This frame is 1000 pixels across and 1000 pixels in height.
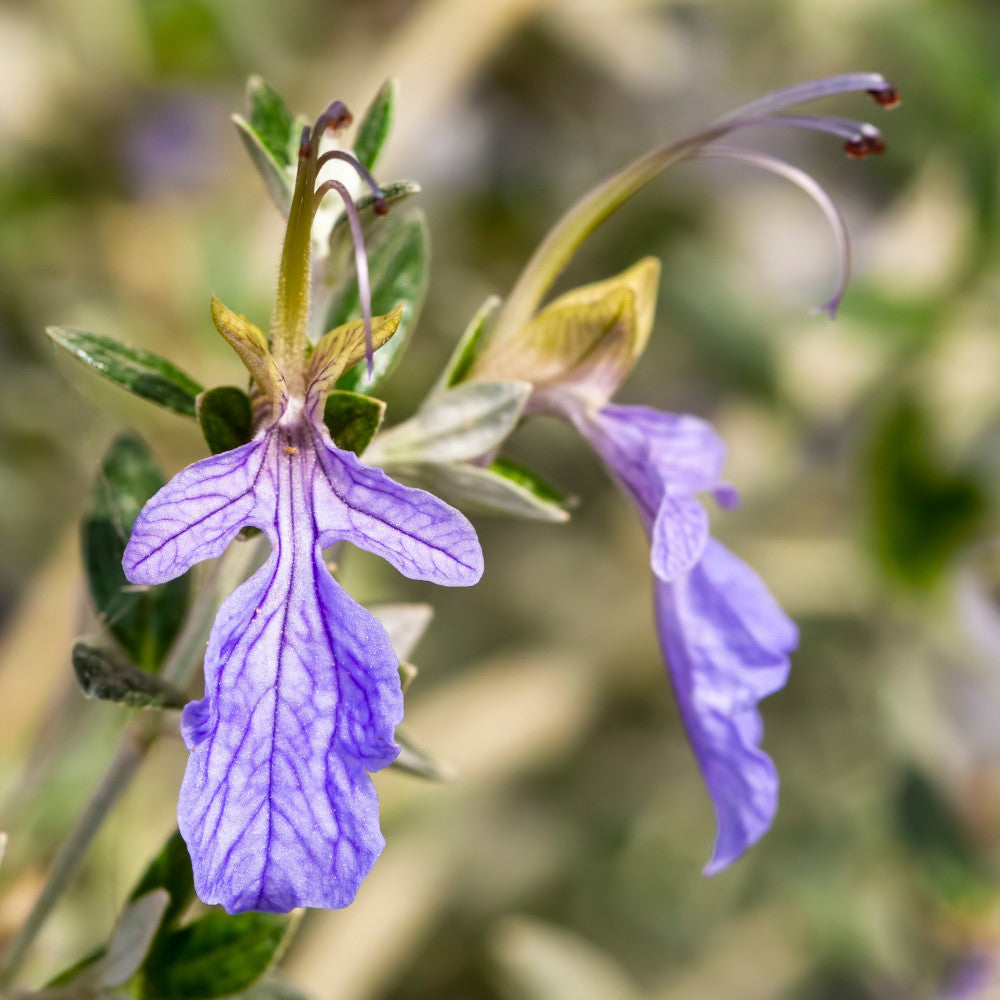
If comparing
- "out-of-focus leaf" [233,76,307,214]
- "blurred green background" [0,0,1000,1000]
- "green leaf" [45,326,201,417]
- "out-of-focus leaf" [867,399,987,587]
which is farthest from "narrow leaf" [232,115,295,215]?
"out-of-focus leaf" [867,399,987,587]

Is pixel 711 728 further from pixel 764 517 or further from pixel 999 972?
pixel 764 517

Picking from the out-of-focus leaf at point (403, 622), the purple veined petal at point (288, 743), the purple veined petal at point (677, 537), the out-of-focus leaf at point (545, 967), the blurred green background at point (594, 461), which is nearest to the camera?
the purple veined petal at point (288, 743)

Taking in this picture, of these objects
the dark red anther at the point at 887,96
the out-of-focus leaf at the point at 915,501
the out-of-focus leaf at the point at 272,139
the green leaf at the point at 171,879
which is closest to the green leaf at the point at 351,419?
the out-of-focus leaf at the point at 272,139

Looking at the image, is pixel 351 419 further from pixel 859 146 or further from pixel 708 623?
pixel 859 146

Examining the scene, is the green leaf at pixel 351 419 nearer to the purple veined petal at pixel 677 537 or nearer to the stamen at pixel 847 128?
the purple veined petal at pixel 677 537

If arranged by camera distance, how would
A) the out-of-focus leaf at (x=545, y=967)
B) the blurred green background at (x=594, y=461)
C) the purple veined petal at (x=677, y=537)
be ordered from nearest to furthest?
the purple veined petal at (x=677, y=537), the out-of-focus leaf at (x=545, y=967), the blurred green background at (x=594, y=461)
